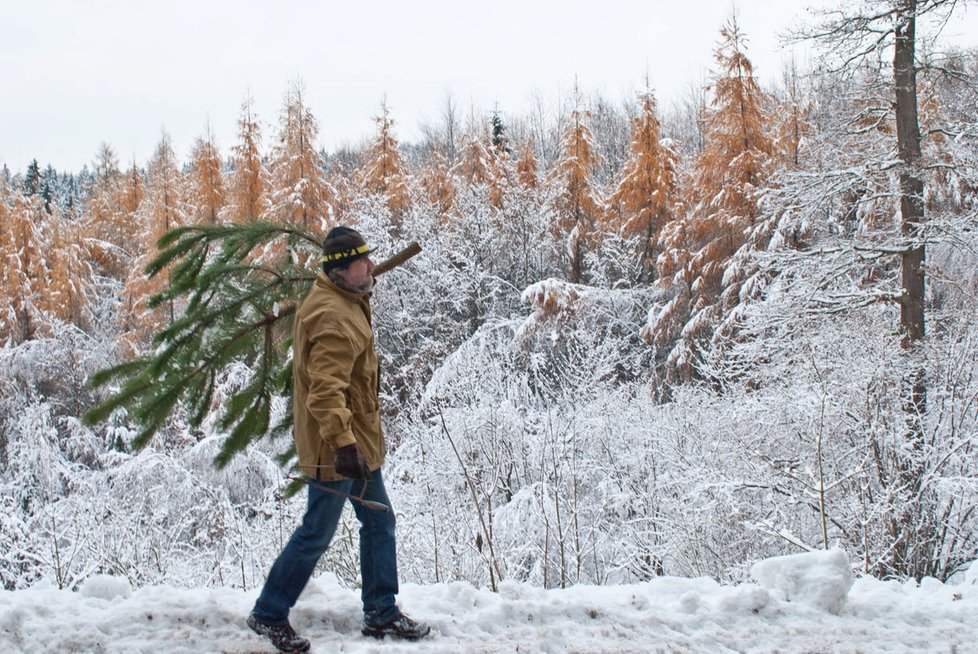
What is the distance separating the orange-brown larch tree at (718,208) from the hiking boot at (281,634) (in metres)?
17.1

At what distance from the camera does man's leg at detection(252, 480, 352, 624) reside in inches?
118

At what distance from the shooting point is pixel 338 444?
9.15ft

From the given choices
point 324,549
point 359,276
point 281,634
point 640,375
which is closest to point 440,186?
point 640,375

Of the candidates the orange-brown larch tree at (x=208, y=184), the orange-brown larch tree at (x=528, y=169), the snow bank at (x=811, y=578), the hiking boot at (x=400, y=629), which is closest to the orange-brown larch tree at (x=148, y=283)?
the orange-brown larch tree at (x=208, y=184)

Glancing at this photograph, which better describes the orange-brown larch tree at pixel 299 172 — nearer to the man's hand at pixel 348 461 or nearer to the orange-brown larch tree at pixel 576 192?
the orange-brown larch tree at pixel 576 192

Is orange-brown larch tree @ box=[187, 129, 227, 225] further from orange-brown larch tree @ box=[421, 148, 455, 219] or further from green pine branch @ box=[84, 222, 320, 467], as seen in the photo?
green pine branch @ box=[84, 222, 320, 467]

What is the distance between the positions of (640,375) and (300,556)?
55.6 feet

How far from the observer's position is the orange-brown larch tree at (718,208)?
1973 centimetres

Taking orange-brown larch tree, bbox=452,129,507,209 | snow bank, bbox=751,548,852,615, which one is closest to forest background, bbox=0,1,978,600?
snow bank, bbox=751,548,852,615

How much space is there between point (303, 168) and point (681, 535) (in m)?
21.2

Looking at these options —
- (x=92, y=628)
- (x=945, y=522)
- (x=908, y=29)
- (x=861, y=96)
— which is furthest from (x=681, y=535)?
(x=908, y=29)

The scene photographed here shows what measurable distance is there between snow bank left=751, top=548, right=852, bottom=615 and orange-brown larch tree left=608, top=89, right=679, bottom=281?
20952 millimetres

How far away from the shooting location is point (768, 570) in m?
3.65

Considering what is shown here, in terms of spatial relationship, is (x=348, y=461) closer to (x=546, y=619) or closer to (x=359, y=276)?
(x=359, y=276)
